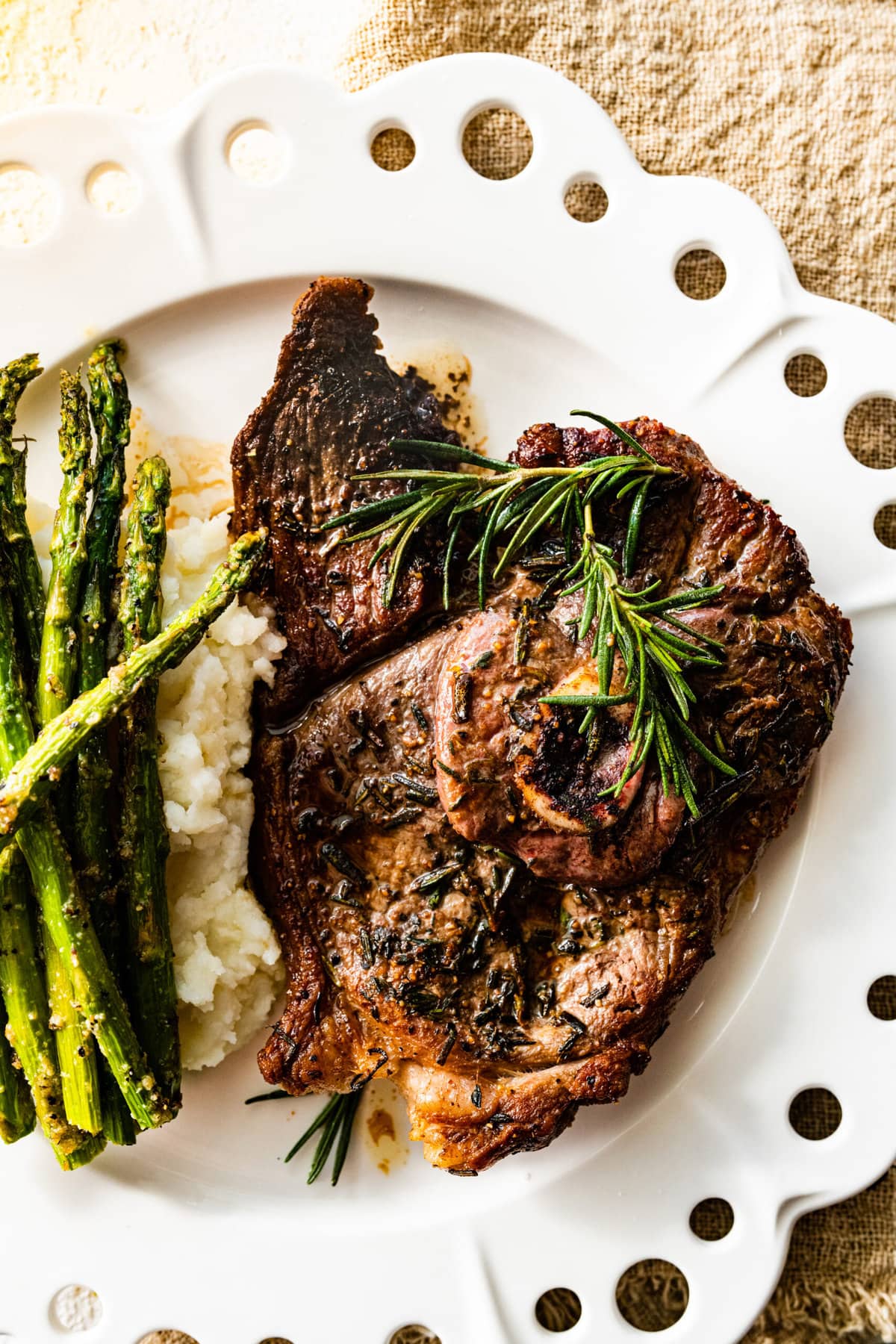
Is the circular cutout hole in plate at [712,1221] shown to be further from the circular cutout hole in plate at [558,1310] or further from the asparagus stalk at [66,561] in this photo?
the asparagus stalk at [66,561]

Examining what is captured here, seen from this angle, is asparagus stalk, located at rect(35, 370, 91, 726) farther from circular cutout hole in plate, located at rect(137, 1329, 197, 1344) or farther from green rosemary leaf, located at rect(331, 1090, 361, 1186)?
circular cutout hole in plate, located at rect(137, 1329, 197, 1344)

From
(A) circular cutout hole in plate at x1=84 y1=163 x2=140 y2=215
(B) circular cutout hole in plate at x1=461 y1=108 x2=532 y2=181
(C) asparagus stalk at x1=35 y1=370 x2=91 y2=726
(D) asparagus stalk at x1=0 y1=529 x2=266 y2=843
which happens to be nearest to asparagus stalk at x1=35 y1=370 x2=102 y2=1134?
(C) asparagus stalk at x1=35 y1=370 x2=91 y2=726

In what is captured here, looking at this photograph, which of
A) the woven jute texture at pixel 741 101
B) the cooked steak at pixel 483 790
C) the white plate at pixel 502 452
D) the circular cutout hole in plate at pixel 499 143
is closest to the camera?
the cooked steak at pixel 483 790

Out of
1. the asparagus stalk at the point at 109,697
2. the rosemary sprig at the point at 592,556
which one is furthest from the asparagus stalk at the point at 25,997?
the rosemary sprig at the point at 592,556

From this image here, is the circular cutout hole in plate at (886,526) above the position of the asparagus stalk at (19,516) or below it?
above

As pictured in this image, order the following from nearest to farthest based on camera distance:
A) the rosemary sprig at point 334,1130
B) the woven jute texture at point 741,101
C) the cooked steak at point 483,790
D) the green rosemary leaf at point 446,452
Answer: the cooked steak at point 483,790
the green rosemary leaf at point 446,452
the rosemary sprig at point 334,1130
the woven jute texture at point 741,101

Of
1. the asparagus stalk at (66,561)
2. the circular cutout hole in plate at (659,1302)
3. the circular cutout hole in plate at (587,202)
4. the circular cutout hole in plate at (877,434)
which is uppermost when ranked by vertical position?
the circular cutout hole in plate at (587,202)

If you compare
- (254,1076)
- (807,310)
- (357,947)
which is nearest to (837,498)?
(807,310)
